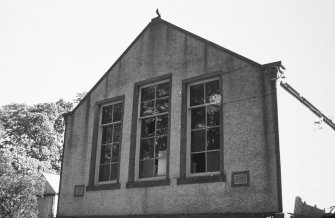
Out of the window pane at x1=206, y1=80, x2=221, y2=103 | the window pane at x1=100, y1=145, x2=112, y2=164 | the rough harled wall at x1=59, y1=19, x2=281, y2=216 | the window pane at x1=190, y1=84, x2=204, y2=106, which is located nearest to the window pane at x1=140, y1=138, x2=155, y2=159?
the rough harled wall at x1=59, y1=19, x2=281, y2=216

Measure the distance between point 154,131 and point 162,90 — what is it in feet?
4.12

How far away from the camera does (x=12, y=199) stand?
1546 centimetres

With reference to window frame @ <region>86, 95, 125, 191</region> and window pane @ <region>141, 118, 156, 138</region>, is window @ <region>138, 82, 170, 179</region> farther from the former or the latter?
window frame @ <region>86, 95, 125, 191</region>

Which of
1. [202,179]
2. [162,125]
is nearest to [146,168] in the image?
[162,125]

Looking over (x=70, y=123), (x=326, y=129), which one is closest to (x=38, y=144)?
(x=70, y=123)

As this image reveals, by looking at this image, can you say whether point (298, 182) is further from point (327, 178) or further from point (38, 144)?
point (38, 144)

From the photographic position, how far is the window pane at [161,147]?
10.1 m

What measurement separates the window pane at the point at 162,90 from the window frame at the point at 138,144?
0.12 metres

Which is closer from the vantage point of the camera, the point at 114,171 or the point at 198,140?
the point at 198,140

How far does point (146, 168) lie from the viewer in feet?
34.1

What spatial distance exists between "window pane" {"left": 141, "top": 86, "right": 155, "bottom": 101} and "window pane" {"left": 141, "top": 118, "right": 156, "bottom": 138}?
70 cm

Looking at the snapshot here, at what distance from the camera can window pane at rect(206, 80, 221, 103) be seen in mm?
9528

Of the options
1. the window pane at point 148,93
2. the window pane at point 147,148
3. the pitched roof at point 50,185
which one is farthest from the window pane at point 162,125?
the pitched roof at point 50,185

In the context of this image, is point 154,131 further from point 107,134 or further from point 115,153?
point 107,134
